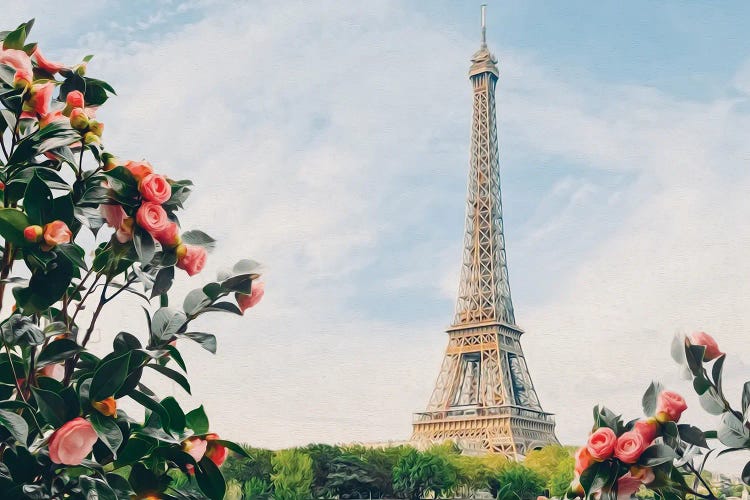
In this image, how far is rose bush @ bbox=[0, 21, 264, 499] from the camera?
10.6 ft

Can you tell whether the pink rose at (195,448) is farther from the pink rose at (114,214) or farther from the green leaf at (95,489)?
the pink rose at (114,214)

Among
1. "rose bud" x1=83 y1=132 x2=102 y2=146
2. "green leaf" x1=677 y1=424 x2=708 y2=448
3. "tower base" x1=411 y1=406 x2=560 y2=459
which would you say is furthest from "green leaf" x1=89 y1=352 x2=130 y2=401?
"tower base" x1=411 y1=406 x2=560 y2=459

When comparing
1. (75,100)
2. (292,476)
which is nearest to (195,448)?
(75,100)

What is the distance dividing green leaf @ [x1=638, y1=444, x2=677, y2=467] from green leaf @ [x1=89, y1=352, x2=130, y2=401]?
2720 millimetres

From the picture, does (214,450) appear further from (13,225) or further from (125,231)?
(13,225)

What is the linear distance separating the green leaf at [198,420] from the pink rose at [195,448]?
4.9 inches

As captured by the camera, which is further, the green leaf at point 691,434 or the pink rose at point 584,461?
the green leaf at point 691,434

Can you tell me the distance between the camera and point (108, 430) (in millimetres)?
3148

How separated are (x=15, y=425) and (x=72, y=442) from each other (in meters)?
0.20

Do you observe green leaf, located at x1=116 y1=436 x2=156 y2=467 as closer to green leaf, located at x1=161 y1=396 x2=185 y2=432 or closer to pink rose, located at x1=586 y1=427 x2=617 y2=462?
green leaf, located at x1=161 y1=396 x2=185 y2=432

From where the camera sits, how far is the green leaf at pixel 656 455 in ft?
14.8

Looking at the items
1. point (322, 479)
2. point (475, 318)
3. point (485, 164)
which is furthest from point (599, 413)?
point (485, 164)

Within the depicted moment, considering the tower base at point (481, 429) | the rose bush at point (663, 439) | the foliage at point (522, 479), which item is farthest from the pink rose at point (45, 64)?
the tower base at point (481, 429)

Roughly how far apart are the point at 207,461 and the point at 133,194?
1.11 metres
